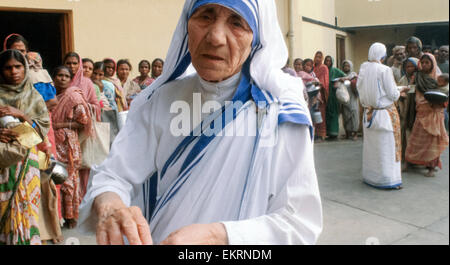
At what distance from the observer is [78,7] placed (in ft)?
14.1

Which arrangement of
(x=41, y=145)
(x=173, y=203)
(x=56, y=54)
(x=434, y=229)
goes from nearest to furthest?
(x=173, y=203) → (x=41, y=145) → (x=434, y=229) → (x=56, y=54)

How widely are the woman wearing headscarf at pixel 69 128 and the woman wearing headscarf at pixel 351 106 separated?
627cm

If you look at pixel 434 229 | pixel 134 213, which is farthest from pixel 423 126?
pixel 134 213

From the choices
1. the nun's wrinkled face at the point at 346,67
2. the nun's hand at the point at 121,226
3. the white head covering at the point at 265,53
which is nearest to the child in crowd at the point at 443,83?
the nun's wrinkled face at the point at 346,67

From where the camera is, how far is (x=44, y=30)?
13.2ft

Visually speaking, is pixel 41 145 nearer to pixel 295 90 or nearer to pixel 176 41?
pixel 176 41

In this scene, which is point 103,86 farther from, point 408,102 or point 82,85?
point 408,102

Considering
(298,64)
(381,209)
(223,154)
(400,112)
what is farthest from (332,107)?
(223,154)

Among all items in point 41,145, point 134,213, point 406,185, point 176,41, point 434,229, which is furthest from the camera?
point 406,185

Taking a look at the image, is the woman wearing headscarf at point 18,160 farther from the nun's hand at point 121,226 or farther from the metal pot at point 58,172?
the nun's hand at point 121,226

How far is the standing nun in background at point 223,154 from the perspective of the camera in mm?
1055

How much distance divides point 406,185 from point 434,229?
161 centimetres

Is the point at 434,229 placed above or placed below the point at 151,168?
below

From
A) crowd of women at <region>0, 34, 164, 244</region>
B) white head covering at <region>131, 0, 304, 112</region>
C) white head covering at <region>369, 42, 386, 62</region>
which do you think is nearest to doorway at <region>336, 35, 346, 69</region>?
white head covering at <region>369, 42, 386, 62</region>
